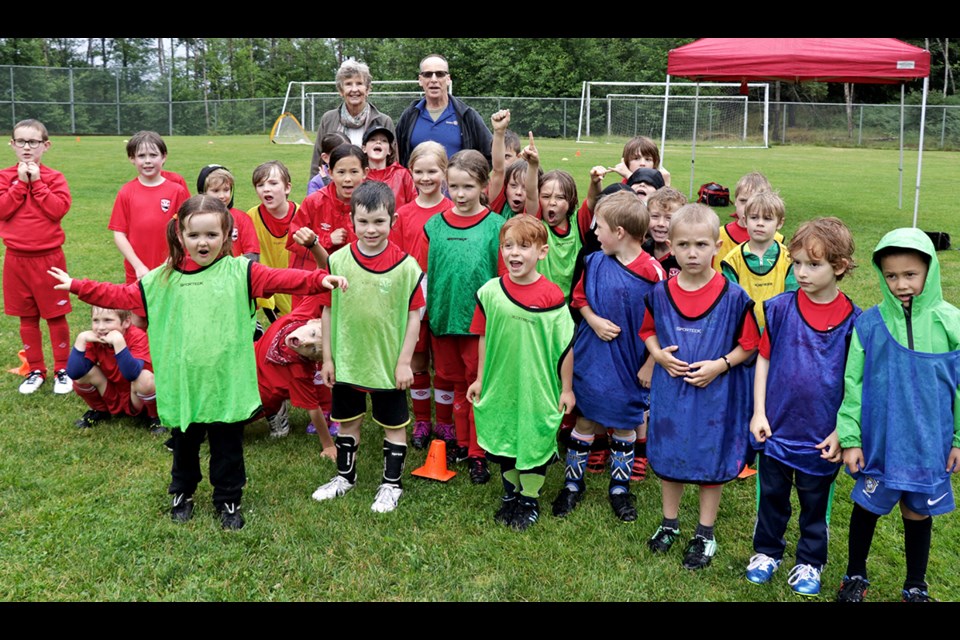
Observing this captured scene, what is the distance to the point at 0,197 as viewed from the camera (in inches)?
238

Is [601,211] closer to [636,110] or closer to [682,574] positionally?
[682,574]

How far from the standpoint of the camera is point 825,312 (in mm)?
3545

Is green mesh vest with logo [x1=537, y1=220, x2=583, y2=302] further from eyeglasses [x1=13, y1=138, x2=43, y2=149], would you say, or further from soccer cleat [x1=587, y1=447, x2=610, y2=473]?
eyeglasses [x1=13, y1=138, x2=43, y2=149]

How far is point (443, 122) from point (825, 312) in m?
3.25

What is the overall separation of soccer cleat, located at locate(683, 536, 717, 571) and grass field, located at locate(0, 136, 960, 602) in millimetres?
56

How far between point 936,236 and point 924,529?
390 inches

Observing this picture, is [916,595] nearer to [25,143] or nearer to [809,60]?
[25,143]

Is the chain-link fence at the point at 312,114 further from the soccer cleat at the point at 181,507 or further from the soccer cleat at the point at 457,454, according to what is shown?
the soccer cleat at the point at 181,507

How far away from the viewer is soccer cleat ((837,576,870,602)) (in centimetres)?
356

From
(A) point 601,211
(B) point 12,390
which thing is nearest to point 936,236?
(A) point 601,211

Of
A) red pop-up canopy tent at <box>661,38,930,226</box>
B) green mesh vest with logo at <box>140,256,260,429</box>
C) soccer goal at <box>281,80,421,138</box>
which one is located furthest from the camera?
soccer goal at <box>281,80,421,138</box>

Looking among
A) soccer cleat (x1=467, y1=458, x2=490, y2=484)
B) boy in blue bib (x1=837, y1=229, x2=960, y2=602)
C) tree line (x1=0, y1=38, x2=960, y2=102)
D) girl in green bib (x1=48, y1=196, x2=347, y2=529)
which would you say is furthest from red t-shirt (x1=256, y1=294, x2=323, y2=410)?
tree line (x1=0, y1=38, x2=960, y2=102)

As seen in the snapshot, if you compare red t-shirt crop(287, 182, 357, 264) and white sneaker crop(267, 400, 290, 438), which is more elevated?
red t-shirt crop(287, 182, 357, 264)

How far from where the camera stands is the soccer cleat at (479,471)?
4820 millimetres
